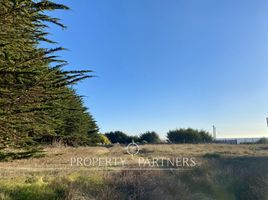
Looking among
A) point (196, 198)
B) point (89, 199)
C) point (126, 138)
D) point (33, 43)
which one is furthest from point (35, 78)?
point (126, 138)

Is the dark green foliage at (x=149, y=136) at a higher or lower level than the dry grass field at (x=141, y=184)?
higher

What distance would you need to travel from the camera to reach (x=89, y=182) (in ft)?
22.3

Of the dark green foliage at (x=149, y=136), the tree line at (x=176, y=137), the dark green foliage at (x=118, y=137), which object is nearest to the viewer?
the tree line at (x=176, y=137)

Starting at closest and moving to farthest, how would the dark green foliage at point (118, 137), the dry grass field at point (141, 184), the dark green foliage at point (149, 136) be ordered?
1. the dry grass field at point (141, 184)
2. the dark green foliage at point (149, 136)
3. the dark green foliage at point (118, 137)

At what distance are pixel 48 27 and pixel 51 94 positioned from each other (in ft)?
7.87

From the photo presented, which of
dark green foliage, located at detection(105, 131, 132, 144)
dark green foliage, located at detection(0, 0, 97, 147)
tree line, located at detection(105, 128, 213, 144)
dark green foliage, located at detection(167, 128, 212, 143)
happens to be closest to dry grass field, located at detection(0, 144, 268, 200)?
dark green foliage, located at detection(0, 0, 97, 147)

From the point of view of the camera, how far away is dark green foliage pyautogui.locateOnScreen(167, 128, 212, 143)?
40938 mm

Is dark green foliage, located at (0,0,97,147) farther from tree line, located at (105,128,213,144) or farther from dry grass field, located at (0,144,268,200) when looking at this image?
tree line, located at (105,128,213,144)

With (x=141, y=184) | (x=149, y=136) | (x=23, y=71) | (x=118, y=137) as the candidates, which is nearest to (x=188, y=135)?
(x=149, y=136)

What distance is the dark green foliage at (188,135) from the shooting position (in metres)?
40.9

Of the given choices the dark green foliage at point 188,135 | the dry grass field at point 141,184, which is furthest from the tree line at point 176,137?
the dry grass field at point 141,184

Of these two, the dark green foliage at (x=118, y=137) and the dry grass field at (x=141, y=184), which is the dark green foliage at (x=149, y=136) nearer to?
the dark green foliage at (x=118, y=137)

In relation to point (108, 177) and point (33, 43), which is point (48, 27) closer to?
point (33, 43)

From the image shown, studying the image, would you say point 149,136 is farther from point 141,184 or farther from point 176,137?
point 141,184
